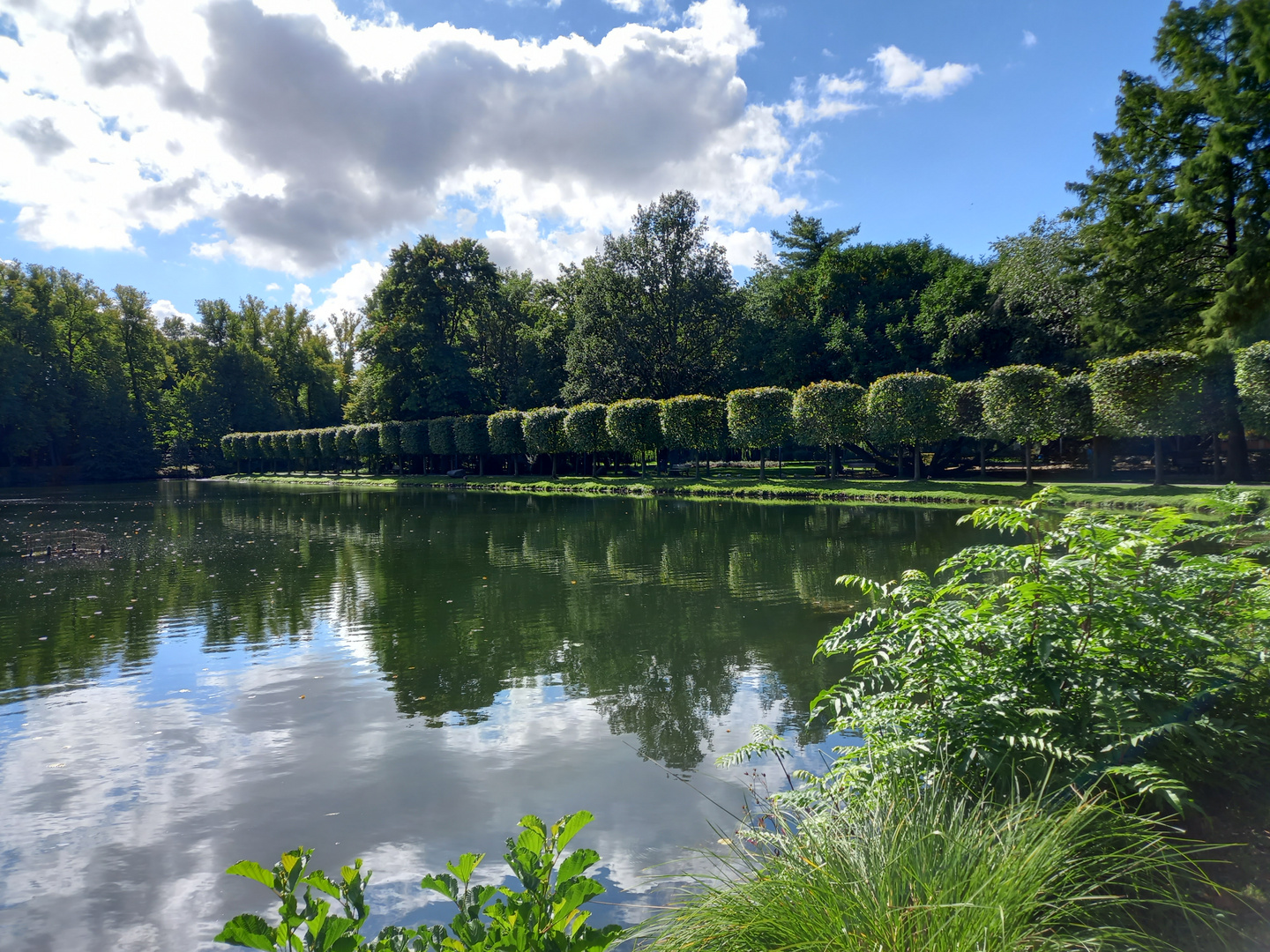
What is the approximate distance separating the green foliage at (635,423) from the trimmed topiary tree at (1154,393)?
22.6 m

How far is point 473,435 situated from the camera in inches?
2172

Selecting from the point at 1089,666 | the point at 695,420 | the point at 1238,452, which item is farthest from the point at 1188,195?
the point at 1089,666

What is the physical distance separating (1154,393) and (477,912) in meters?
32.8

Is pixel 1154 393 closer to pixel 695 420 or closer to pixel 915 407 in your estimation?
pixel 915 407

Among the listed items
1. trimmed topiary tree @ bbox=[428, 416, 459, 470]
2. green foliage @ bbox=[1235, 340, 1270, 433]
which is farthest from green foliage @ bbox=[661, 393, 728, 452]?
green foliage @ bbox=[1235, 340, 1270, 433]

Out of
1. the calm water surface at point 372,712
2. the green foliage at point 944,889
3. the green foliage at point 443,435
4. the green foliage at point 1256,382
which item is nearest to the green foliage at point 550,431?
the green foliage at point 443,435

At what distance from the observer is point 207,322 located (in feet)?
285

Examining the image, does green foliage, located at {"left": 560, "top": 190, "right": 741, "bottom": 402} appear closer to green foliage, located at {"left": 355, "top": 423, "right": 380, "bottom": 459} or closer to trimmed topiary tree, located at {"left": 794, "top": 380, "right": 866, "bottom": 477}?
trimmed topiary tree, located at {"left": 794, "top": 380, "right": 866, "bottom": 477}

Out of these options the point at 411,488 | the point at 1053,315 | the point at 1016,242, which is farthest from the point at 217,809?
the point at 411,488

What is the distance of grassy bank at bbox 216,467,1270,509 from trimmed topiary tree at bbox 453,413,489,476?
6.98 ft

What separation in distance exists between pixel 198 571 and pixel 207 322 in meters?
83.3

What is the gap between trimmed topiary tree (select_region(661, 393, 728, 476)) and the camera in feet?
138

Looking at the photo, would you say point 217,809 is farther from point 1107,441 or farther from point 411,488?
point 411,488

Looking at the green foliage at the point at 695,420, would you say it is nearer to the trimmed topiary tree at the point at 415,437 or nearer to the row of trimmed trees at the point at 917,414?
the row of trimmed trees at the point at 917,414
